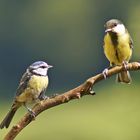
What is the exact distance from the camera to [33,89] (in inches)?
53.4

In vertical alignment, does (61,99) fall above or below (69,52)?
above

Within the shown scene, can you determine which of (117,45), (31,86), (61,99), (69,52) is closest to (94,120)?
(69,52)

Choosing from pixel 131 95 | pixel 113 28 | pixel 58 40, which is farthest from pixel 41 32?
pixel 113 28

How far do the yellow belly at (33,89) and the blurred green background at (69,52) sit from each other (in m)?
2.64

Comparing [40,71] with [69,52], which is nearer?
[40,71]

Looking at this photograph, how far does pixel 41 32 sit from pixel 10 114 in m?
3.82

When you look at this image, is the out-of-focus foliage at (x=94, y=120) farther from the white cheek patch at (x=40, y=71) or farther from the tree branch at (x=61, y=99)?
the tree branch at (x=61, y=99)


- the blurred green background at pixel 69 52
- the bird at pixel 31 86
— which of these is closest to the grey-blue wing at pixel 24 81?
the bird at pixel 31 86

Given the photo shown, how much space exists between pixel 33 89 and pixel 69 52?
363 centimetres

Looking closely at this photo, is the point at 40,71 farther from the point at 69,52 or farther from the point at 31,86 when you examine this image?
the point at 69,52

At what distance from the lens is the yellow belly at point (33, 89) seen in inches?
51.9

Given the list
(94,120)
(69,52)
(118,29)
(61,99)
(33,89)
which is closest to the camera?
(61,99)

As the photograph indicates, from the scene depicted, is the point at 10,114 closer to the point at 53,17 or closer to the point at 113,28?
the point at 113,28

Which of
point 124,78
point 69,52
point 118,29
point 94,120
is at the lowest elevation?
point 94,120
